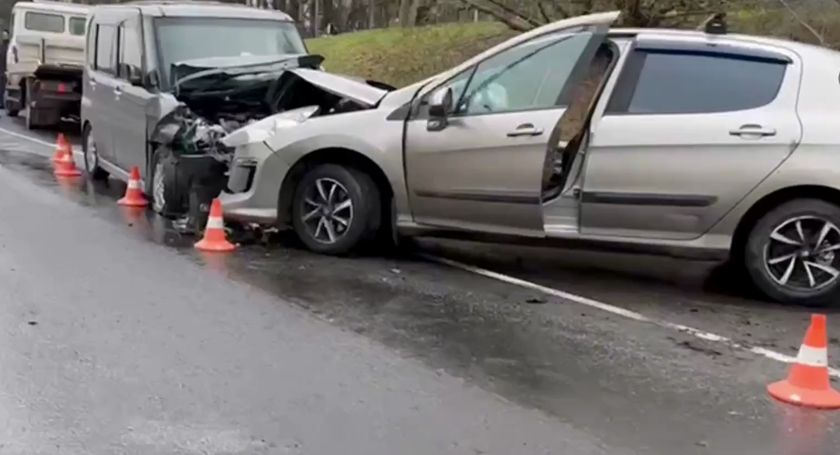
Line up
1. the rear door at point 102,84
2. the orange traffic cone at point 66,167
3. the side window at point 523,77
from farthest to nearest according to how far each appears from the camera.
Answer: the orange traffic cone at point 66,167, the rear door at point 102,84, the side window at point 523,77

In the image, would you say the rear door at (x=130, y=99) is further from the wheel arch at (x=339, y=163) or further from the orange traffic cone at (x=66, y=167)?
the wheel arch at (x=339, y=163)

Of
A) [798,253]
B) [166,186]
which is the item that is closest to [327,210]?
[166,186]

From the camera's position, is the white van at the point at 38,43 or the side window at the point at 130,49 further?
the white van at the point at 38,43

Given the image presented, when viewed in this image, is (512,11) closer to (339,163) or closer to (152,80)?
(152,80)

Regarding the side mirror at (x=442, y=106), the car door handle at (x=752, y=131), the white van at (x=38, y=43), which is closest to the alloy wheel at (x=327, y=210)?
the side mirror at (x=442, y=106)

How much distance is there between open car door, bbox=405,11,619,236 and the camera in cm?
781

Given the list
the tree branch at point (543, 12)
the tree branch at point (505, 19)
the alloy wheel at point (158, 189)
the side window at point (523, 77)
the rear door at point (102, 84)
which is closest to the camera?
the side window at point (523, 77)

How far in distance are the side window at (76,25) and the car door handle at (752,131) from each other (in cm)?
1797

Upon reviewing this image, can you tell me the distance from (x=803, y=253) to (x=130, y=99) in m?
6.57

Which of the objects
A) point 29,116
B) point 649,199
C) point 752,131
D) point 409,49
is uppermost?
point 752,131

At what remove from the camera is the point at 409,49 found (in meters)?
23.1

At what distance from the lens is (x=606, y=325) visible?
22.4ft

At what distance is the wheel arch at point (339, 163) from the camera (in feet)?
27.9

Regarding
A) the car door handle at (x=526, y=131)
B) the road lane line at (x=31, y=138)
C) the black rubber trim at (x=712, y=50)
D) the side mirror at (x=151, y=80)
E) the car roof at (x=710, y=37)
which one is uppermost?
the car roof at (x=710, y=37)
